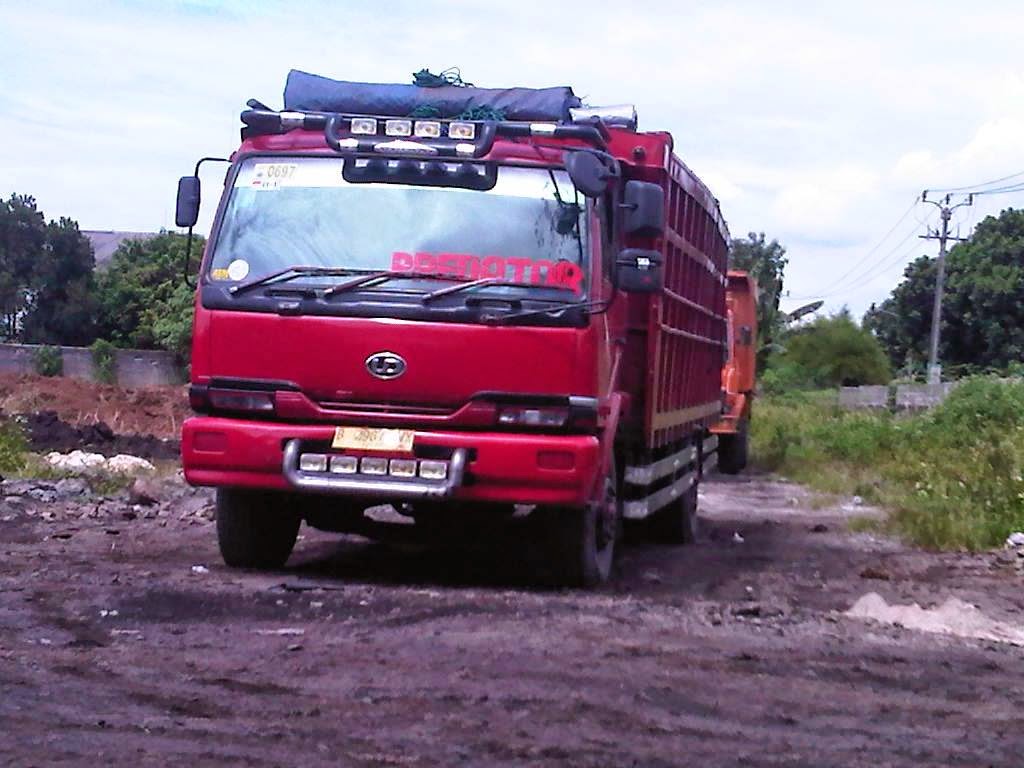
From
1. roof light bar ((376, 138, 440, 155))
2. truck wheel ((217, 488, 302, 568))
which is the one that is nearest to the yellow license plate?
truck wheel ((217, 488, 302, 568))

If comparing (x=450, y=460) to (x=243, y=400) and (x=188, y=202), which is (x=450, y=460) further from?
(x=188, y=202)

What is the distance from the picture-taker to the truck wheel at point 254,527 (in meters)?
→ 9.27

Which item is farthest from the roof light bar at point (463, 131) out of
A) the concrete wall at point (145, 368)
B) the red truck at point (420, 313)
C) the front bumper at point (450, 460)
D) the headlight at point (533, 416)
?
the concrete wall at point (145, 368)

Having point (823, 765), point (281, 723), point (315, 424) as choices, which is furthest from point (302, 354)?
point (823, 765)

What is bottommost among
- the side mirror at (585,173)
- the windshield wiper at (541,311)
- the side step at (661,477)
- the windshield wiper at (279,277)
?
the side step at (661,477)

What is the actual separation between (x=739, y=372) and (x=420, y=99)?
48.7 ft

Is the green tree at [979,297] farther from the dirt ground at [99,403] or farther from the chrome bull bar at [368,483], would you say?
the chrome bull bar at [368,483]

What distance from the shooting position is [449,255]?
28.1 feet

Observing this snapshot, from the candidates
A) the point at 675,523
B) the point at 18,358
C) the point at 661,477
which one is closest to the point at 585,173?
the point at 661,477

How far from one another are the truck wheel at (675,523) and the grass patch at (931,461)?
184 centimetres

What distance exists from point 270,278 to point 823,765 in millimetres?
4664

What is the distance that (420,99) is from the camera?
9.55m

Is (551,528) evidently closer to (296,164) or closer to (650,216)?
(650,216)

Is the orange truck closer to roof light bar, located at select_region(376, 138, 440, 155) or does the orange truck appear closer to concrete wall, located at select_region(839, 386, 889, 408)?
roof light bar, located at select_region(376, 138, 440, 155)
